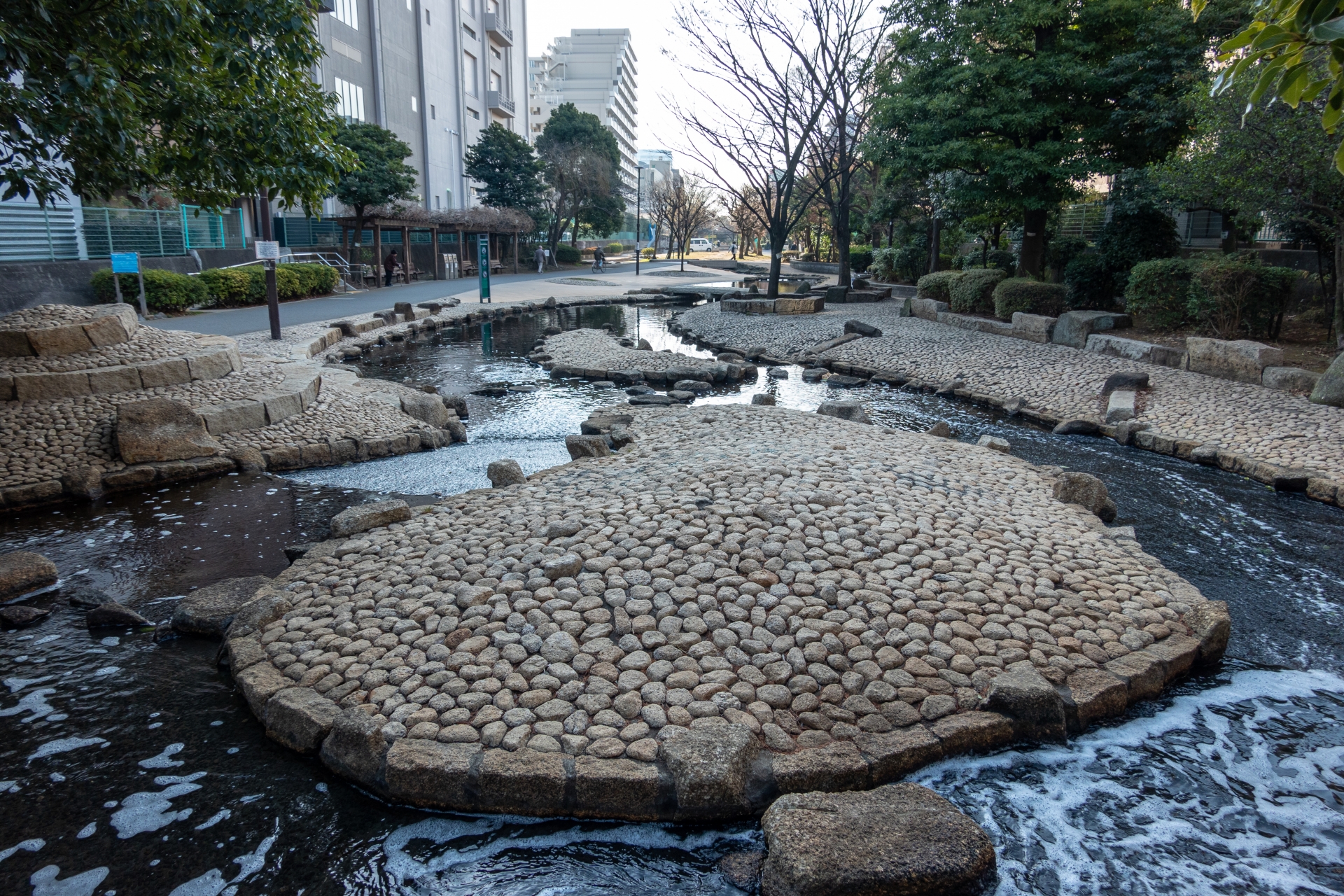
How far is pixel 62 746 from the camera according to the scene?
12.8 feet

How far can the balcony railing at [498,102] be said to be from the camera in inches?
2040

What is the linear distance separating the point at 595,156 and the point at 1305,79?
4737 centimetres

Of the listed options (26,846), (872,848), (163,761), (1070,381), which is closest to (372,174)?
(1070,381)

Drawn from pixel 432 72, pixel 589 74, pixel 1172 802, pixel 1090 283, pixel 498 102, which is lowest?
pixel 1172 802

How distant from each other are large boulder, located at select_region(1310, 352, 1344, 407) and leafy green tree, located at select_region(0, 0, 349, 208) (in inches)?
485

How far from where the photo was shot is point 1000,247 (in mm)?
25984

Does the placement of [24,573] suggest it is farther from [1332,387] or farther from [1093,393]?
[1332,387]

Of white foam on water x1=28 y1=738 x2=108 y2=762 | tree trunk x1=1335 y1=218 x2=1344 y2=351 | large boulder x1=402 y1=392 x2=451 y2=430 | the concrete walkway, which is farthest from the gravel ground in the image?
the concrete walkway

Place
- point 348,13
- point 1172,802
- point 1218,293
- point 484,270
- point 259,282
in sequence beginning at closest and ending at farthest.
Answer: point 1172,802 → point 1218,293 → point 259,282 → point 484,270 → point 348,13

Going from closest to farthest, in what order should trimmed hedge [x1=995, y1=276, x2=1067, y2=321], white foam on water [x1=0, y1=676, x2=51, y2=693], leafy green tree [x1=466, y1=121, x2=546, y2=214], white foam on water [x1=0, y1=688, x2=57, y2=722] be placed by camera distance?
white foam on water [x1=0, y1=688, x2=57, y2=722] → white foam on water [x1=0, y1=676, x2=51, y2=693] → trimmed hedge [x1=995, y1=276, x2=1067, y2=321] → leafy green tree [x1=466, y1=121, x2=546, y2=214]

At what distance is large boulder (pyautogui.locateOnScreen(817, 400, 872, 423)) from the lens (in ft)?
33.2

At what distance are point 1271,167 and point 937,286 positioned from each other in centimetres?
983

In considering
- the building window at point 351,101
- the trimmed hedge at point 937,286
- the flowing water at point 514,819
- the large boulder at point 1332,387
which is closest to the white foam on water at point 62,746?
the flowing water at point 514,819

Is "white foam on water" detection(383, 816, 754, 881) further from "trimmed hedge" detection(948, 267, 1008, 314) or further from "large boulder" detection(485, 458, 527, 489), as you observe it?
"trimmed hedge" detection(948, 267, 1008, 314)
